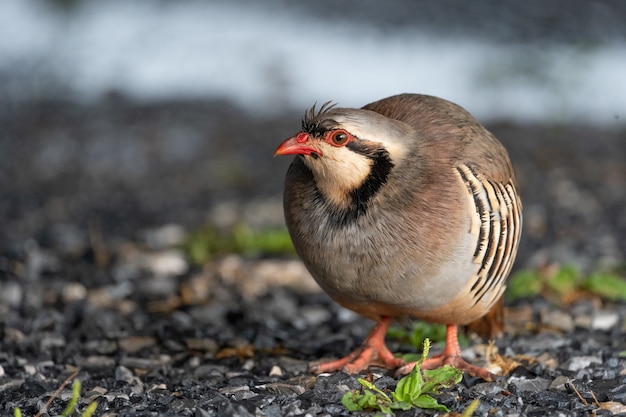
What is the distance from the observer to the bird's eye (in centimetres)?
382

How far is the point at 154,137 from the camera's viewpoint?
37.5 feet

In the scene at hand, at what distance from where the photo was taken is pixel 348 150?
383cm

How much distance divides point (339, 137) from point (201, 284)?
9.12 feet

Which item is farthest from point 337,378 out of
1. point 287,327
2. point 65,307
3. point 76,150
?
point 76,150

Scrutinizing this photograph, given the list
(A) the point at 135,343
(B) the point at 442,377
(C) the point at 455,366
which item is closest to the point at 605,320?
(C) the point at 455,366

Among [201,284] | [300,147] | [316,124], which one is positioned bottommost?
[201,284]

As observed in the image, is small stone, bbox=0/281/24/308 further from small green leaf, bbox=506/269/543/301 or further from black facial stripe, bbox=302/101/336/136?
small green leaf, bbox=506/269/543/301

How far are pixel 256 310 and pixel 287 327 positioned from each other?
1.04ft

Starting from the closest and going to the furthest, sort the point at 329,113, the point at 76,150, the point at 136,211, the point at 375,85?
the point at 329,113 → the point at 136,211 → the point at 76,150 → the point at 375,85

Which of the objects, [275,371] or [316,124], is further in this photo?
Answer: [275,371]

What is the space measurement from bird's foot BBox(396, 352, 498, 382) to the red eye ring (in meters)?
1.12

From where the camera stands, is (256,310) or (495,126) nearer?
(256,310)

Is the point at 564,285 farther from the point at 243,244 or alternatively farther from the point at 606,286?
the point at 243,244

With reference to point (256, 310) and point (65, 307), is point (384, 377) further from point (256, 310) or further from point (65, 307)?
point (65, 307)
